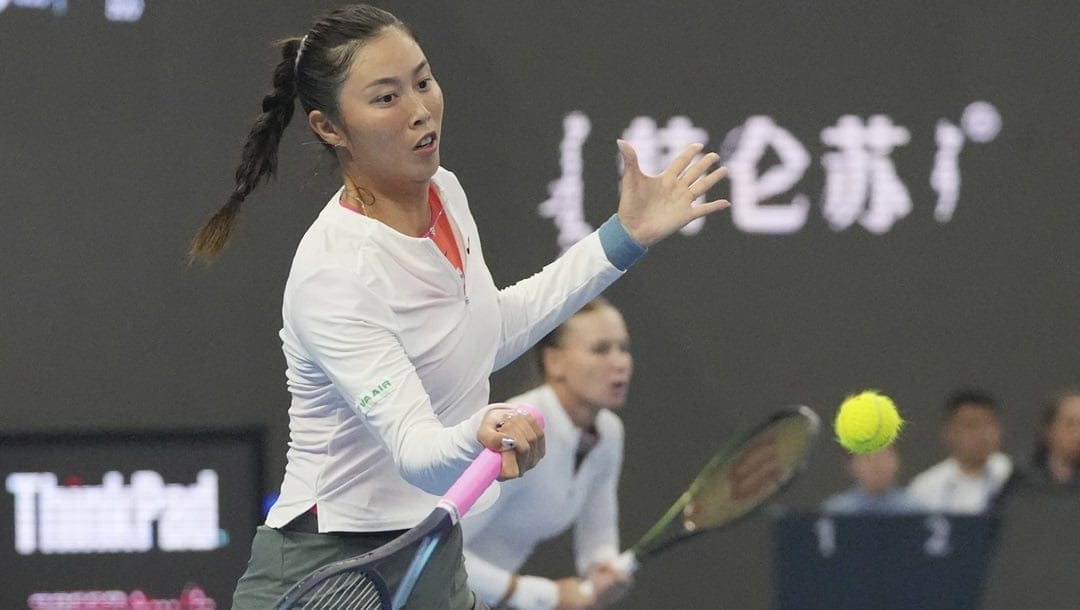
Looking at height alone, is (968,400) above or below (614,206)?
below

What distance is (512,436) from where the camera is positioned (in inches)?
82.0

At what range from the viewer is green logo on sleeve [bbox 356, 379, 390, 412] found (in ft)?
7.22

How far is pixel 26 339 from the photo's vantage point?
195 inches

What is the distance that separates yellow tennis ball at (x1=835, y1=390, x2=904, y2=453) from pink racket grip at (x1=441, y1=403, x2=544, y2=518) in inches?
44.3

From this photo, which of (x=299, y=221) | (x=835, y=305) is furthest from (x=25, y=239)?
(x=835, y=305)

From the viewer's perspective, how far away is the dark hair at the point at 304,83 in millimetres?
2379

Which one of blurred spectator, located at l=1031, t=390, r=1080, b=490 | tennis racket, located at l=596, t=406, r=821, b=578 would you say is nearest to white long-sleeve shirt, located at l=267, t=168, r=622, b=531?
tennis racket, located at l=596, t=406, r=821, b=578

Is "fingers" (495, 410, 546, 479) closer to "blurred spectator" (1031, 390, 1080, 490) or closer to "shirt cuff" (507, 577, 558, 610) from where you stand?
"shirt cuff" (507, 577, 558, 610)

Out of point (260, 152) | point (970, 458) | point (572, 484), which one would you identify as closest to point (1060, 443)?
point (970, 458)

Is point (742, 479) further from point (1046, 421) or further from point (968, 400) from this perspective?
point (1046, 421)

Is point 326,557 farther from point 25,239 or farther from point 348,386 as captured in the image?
point 25,239

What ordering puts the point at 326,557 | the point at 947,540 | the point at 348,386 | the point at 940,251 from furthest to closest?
the point at 940,251 → the point at 947,540 → the point at 326,557 → the point at 348,386

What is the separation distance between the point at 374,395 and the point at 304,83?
463 mm

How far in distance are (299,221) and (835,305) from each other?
54.0 inches
